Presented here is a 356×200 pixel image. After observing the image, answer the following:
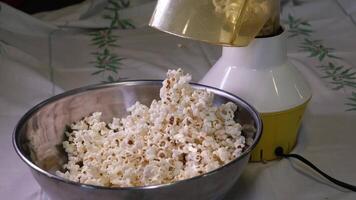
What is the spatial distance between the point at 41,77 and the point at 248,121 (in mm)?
435

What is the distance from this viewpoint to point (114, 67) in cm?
100

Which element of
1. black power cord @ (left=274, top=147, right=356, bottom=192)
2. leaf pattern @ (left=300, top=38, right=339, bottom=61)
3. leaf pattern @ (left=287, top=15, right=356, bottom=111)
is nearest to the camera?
black power cord @ (left=274, top=147, right=356, bottom=192)

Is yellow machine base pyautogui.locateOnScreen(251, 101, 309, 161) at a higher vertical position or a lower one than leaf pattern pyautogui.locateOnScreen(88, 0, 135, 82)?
higher

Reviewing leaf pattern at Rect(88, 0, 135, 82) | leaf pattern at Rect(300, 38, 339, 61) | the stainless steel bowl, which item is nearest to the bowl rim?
the stainless steel bowl

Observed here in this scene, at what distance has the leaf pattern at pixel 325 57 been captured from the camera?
892mm

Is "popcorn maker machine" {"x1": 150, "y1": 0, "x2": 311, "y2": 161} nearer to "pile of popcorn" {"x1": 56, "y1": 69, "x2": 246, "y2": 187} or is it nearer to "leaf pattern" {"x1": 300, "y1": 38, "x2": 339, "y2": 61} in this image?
"pile of popcorn" {"x1": 56, "y1": 69, "x2": 246, "y2": 187}

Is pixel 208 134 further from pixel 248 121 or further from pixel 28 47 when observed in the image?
pixel 28 47

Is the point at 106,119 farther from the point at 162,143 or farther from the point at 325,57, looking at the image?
the point at 325,57

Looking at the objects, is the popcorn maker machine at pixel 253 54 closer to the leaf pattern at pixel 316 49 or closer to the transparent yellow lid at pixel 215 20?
the transparent yellow lid at pixel 215 20

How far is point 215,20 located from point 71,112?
0.71 ft

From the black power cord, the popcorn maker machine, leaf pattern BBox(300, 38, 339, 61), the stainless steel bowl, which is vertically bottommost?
the black power cord

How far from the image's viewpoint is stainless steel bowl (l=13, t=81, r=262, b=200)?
0.51 meters

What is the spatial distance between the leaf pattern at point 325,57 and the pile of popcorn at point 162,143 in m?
0.28

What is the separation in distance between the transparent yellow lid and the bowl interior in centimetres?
7
